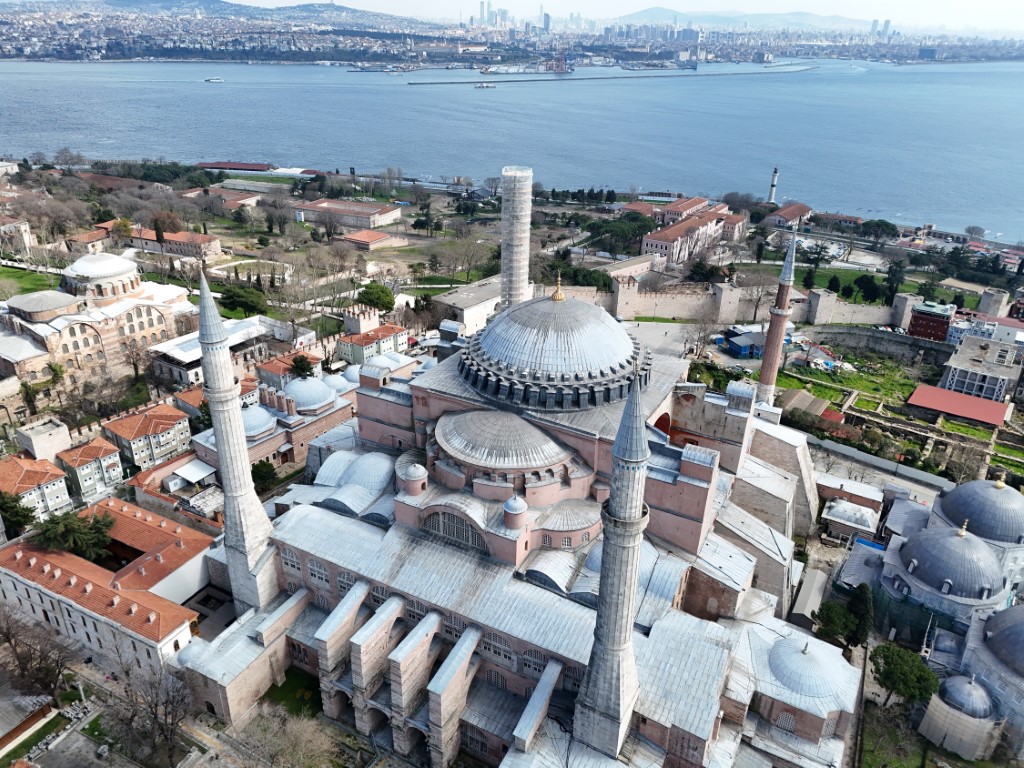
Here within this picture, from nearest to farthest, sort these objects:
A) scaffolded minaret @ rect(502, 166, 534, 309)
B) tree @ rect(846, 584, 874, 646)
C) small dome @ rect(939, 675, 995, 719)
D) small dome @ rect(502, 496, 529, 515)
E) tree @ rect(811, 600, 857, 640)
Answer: small dome @ rect(939, 675, 995, 719) → small dome @ rect(502, 496, 529, 515) → tree @ rect(811, 600, 857, 640) → tree @ rect(846, 584, 874, 646) → scaffolded minaret @ rect(502, 166, 534, 309)

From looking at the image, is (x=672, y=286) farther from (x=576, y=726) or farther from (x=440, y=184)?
(x=440, y=184)

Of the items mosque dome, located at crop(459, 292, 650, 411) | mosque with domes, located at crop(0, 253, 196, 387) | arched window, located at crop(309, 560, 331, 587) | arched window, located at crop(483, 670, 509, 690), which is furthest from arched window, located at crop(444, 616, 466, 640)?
mosque with domes, located at crop(0, 253, 196, 387)

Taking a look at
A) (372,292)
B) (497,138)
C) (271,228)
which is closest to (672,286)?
(372,292)

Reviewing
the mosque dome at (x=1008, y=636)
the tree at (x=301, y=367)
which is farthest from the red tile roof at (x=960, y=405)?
the tree at (x=301, y=367)

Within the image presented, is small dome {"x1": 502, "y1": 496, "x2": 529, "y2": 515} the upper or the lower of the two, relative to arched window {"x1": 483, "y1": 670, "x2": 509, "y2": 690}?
upper

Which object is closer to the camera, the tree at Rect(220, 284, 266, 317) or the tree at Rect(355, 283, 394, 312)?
the tree at Rect(355, 283, 394, 312)

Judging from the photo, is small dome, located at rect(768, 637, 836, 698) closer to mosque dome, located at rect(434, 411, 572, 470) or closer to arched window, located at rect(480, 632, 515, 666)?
arched window, located at rect(480, 632, 515, 666)

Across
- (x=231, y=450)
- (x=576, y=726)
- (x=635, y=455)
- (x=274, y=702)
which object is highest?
(x=635, y=455)

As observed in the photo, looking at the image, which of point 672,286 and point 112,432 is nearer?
point 112,432

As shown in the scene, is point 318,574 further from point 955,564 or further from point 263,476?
point 955,564
